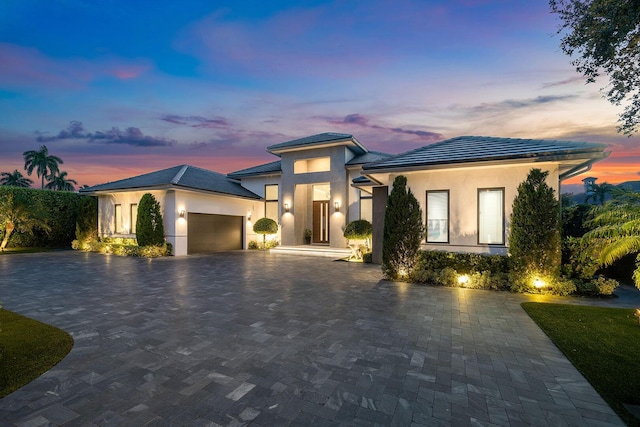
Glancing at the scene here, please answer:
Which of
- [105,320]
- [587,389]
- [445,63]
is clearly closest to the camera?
[587,389]

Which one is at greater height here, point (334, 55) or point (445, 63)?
point (334, 55)

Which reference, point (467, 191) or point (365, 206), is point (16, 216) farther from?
point (467, 191)

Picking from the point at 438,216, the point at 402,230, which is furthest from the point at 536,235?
the point at 402,230

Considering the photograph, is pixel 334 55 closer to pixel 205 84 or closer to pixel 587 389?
pixel 205 84

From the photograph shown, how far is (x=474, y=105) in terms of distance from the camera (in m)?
14.1

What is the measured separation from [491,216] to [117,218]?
71.7 ft

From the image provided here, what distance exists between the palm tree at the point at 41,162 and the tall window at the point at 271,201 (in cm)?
4142

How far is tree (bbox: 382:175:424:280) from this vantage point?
29.5 feet

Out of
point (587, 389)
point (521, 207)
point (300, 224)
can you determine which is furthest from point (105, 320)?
point (300, 224)

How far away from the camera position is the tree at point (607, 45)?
620cm

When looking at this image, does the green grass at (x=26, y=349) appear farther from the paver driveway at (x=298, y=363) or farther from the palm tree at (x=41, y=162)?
the palm tree at (x=41, y=162)

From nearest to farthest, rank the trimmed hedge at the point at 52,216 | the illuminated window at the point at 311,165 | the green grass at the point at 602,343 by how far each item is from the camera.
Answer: the green grass at the point at 602,343, the trimmed hedge at the point at 52,216, the illuminated window at the point at 311,165

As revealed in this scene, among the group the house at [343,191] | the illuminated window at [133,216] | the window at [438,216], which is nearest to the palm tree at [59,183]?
the house at [343,191]

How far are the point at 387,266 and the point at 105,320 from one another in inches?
303
